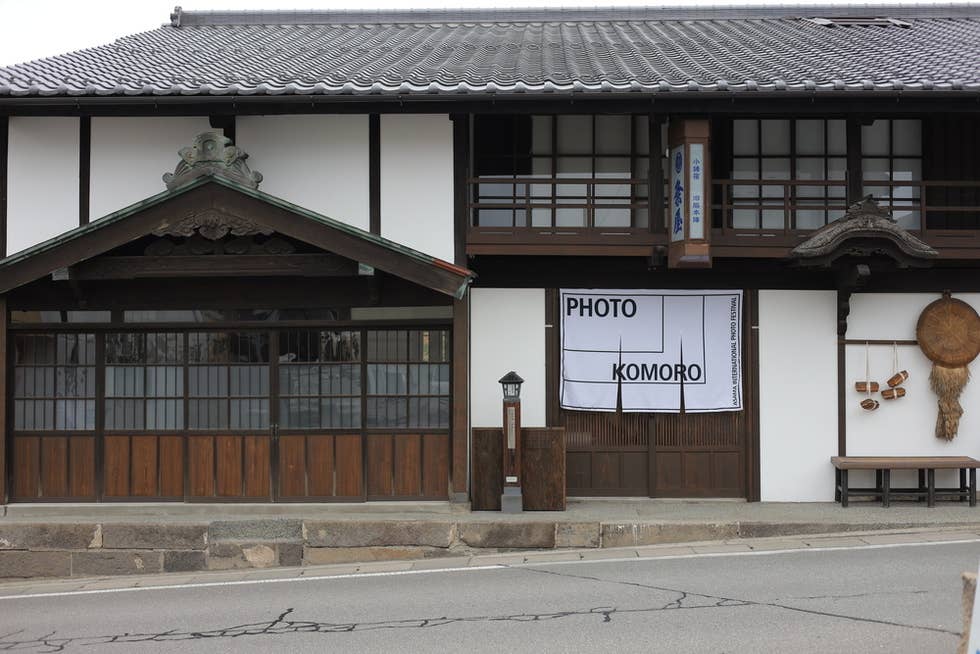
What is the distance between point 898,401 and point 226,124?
32.9 feet

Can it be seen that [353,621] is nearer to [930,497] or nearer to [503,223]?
[503,223]

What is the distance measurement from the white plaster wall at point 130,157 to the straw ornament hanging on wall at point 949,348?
34.0 ft

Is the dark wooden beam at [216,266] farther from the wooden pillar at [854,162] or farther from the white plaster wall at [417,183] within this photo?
the wooden pillar at [854,162]

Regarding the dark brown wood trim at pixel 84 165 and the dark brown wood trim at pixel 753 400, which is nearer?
the dark brown wood trim at pixel 84 165

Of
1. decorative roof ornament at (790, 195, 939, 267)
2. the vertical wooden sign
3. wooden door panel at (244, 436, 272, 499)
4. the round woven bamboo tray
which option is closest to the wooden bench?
the round woven bamboo tray

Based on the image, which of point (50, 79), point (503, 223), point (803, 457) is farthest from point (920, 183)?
point (50, 79)

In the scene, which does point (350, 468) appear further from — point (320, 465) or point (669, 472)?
point (669, 472)

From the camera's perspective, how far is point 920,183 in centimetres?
1285

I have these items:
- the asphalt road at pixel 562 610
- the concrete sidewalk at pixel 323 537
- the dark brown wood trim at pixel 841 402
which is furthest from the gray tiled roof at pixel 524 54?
the asphalt road at pixel 562 610

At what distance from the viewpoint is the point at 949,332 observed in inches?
526

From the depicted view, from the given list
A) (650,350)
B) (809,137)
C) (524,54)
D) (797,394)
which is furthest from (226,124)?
(797,394)

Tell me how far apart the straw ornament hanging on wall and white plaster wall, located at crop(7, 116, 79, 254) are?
1182cm

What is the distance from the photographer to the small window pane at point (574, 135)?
13625 mm

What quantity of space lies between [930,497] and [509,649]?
309 inches
